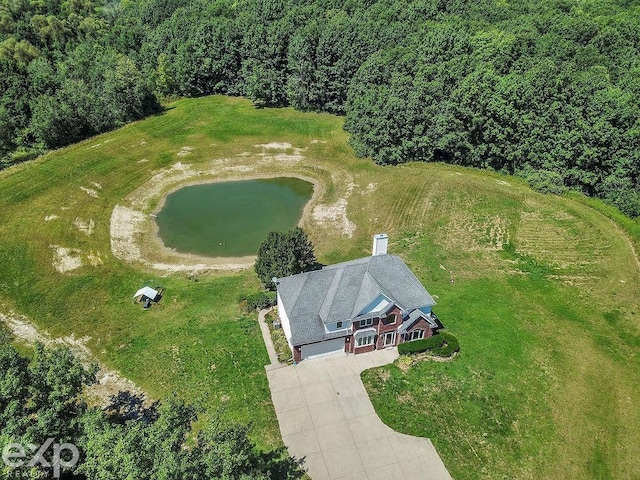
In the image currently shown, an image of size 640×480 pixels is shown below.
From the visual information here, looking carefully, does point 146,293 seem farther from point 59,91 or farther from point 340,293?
point 59,91

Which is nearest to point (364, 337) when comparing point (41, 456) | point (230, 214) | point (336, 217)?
point (41, 456)

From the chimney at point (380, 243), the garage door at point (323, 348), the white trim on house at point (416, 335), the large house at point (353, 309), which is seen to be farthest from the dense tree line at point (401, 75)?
the garage door at point (323, 348)

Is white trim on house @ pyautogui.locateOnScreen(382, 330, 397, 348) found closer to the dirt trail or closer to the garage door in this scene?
the garage door

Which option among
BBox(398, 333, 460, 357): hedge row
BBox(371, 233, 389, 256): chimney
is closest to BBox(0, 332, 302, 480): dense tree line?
BBox(398, 333, 460, 357): hedge row

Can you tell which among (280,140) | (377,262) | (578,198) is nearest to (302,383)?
(377,262)

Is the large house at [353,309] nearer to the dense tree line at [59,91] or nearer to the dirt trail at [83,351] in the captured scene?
the dirt trail at [83,351]

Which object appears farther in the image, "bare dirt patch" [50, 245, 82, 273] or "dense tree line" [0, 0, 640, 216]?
"dense tree line" [0, 0, 640, 216]
